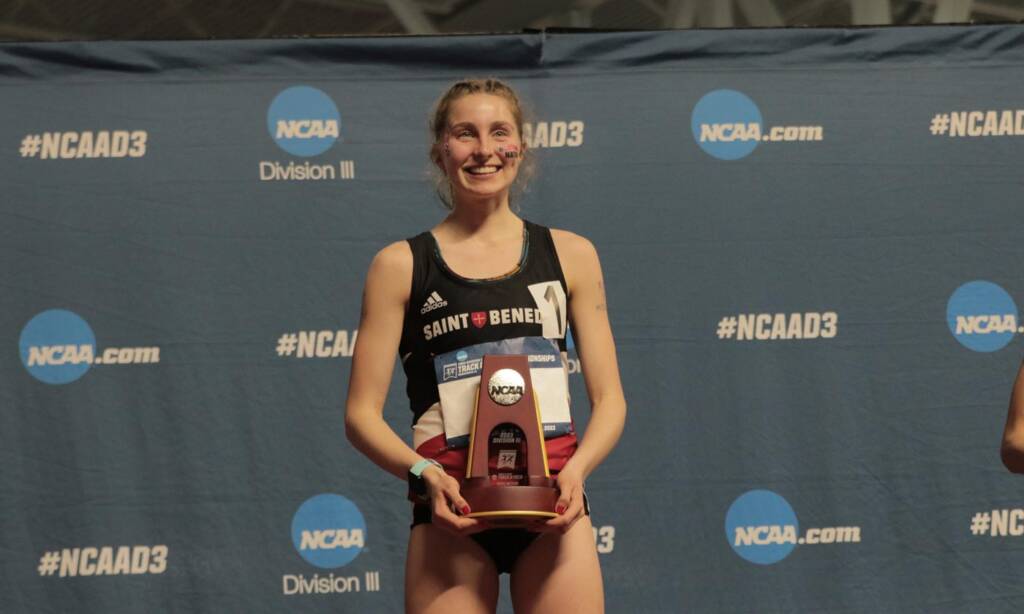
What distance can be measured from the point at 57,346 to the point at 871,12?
3.02 metres

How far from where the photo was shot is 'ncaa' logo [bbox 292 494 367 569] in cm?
403

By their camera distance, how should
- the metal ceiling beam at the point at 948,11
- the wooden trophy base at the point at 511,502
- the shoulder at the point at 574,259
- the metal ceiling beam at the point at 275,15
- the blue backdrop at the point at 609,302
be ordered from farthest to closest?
the metal ceiling beam at the point at 948,11 → the metal ceiling beam at the point at 275,15 → the blue backdrop at the point at 609,302 → the shoulder at the point at 574,259 → the wooden trophy base at the point at 511,502

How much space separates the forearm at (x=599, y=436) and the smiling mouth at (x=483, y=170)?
462mm

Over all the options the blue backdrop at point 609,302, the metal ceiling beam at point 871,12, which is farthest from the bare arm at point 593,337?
the metal ceiling beam at point 871,12

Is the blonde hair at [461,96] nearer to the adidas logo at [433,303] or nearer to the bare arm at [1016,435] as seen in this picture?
the adidas logo at [433,303]

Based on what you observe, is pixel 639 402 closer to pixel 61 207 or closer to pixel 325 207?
pixel 325 207

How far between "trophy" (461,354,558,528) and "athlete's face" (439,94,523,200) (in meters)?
0.36

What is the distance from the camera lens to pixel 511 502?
193 centimetres

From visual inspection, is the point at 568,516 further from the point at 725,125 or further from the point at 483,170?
the point at 725,125

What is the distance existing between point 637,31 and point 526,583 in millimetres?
2547

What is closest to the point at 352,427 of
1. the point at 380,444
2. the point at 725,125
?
the point at 380,444

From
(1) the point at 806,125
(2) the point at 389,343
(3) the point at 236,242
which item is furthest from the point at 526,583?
(1) the point at 806,125

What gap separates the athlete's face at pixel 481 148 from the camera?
223cm

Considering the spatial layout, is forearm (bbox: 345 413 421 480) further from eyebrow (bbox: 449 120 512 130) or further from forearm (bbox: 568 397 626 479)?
eyebrow (bbox: 449 120 512 130)
